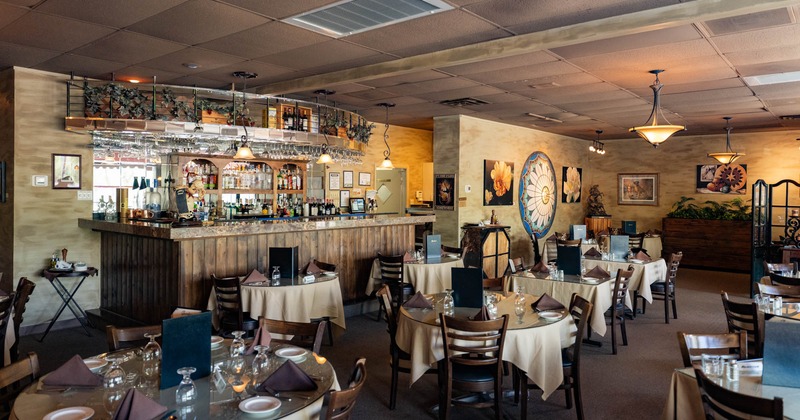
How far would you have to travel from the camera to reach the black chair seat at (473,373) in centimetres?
378

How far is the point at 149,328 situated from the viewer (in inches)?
133

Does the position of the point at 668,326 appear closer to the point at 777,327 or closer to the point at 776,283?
the point at 776,283

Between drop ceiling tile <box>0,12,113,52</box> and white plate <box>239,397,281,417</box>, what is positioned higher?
drop ceiling tile <box>0,12,113,52</box>

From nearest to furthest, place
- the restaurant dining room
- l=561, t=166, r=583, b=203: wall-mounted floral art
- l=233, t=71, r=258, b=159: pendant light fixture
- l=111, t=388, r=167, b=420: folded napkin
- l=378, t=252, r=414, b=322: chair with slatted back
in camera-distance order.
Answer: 1. l=111, t=388, r=167, b=420: folded napkin
2. the restaurant dining room
3. l=233, t=71, r=258, b=159: pendant light fixture
4. l=378, t=252, r=414, b=322: chair with slatted back
5. l=561, t=166, r=583, b=203: wall-mounted floral art

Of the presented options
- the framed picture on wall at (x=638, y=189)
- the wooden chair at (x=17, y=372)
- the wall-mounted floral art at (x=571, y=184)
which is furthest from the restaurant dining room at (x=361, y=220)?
the framed picture on wall at (x=638, y=189)

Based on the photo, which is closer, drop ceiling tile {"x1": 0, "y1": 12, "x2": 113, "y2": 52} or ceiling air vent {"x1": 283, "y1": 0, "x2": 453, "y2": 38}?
ceiling air vent {"x1": 283, "y1": 0, "x2": 453, "y2": 38}

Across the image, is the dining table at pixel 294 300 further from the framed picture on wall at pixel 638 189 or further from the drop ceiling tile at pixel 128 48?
the framed picture on wall at pixel 638 189

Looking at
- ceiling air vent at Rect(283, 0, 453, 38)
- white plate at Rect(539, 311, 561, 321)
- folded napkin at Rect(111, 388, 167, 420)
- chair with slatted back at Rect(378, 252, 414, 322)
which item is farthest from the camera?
chair with slatted back at Rect(378, 252, 414, 322)

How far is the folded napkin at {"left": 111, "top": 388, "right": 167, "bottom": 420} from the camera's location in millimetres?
2146

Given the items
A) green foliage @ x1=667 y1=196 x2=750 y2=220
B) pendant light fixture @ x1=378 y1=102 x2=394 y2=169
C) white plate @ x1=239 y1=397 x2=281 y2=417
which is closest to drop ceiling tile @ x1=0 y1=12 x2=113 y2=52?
white plate @ x1=239 y1=397 x2=281 y2=417

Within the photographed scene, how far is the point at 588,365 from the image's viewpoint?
563 cm

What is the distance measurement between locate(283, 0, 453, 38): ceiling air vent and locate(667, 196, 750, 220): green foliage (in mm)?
11282

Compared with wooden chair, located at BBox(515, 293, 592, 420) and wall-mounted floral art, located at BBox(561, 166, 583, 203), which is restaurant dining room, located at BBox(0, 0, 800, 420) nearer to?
wooden chair, located at BBox(515, 293, 592, 420)

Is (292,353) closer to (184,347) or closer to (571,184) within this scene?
(184,347)
